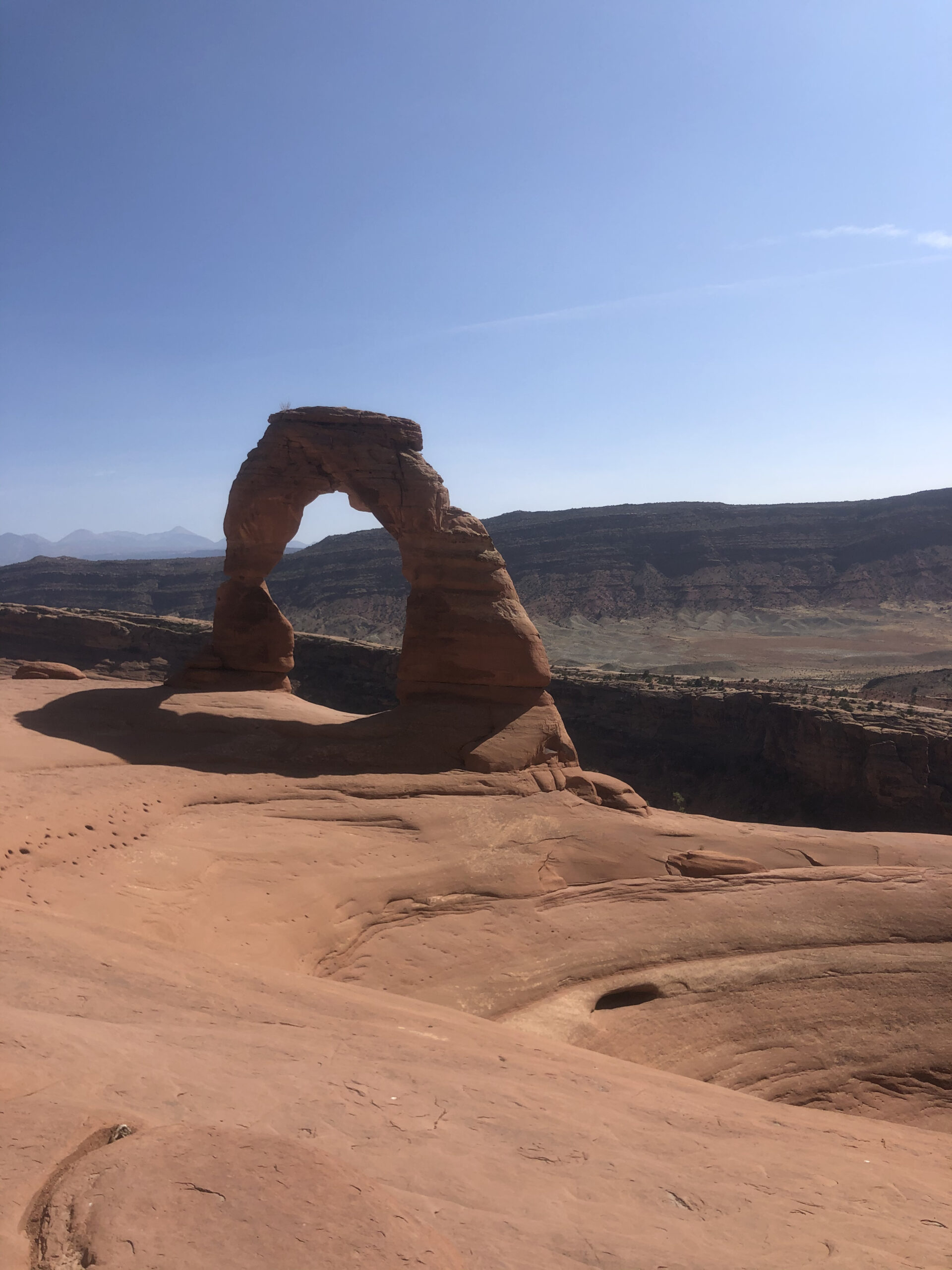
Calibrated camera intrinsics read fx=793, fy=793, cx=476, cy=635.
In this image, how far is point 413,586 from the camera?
17156 millimetres

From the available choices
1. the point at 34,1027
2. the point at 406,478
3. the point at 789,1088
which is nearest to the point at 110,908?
the point at 34,1027

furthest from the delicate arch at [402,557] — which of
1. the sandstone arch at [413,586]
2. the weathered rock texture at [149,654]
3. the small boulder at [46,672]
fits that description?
the weathered rock texture at [149,654]

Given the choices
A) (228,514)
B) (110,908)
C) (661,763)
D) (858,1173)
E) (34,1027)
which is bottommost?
(661,763)

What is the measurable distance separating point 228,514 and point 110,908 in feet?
39.9

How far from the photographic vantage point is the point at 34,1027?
4.58 metres

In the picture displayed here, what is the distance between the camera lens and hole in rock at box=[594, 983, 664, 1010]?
9727 mm

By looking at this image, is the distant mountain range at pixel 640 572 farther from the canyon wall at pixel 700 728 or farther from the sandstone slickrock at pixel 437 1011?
the sandstone slickrock at pixel 437 1011

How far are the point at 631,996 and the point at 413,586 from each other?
31.9 ft

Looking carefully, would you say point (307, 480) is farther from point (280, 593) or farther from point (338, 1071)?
point (280, 593)

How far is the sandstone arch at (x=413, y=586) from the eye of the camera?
1574 centimetres

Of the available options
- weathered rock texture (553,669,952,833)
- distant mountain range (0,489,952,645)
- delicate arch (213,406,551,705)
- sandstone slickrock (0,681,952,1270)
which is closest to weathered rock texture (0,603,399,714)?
weathered rock texture (553,669,952,833)

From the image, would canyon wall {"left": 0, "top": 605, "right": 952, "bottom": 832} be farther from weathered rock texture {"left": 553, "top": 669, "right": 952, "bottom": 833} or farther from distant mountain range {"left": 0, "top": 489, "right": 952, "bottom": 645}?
distant mountain range {"left": 0, "top": 489, "right": 952, "bottom": 645}

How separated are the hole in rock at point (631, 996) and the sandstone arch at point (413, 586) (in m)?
5.09

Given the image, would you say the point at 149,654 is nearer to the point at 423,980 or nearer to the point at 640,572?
the point at 423,980
